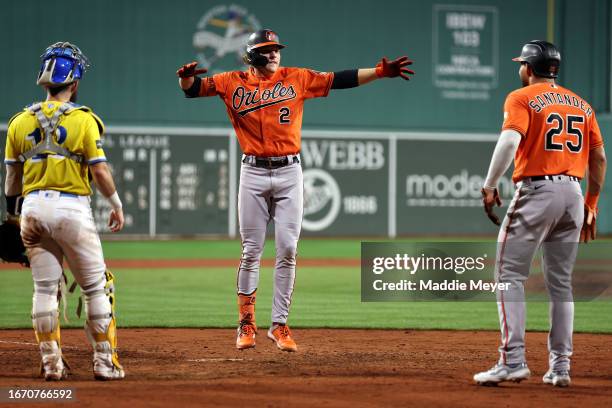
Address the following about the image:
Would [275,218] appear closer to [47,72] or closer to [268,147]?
[268,147]

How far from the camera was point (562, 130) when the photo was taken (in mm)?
5234

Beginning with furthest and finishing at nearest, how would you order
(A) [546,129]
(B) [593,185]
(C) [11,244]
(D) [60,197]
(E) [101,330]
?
(C) [11,244]
(B) [593,185]
(E) [101,330]
(A) [546,129]
(D) [60,197]

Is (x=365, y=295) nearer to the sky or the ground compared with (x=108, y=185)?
nearer to the ground

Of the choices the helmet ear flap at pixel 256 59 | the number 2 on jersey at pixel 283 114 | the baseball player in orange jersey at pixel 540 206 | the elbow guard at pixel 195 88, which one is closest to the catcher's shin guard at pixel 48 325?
the elbow guard at pixel 195 88

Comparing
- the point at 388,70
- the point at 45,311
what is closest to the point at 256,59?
the point at 388,70

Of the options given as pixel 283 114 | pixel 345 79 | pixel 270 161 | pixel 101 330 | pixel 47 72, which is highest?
pixel 345 79

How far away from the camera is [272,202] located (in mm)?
6707

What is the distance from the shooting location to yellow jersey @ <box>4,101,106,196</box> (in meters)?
5.11

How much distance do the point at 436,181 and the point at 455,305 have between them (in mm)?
12868

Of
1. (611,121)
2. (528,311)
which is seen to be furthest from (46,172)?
(611,121)

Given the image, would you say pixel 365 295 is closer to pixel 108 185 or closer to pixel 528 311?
pixel 528 311

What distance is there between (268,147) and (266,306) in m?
3.82

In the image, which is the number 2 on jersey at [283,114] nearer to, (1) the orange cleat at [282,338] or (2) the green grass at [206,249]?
(1) the orange cleat at [282,338]

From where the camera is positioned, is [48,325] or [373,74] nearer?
[48,325]
